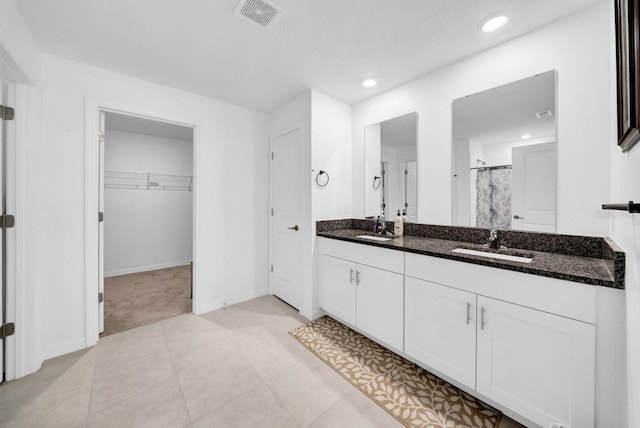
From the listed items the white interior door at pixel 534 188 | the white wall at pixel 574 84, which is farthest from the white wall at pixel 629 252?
the white interior door at pixel 534 188

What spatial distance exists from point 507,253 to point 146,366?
8.98 ft

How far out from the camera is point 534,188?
1.72 meters

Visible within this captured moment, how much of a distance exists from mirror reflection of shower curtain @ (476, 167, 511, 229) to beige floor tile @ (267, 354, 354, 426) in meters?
1.60

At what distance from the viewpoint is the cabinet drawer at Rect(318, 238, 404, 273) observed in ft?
6.22

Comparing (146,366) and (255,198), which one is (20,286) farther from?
(255,198)

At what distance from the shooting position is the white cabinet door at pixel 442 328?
1482 millimetres

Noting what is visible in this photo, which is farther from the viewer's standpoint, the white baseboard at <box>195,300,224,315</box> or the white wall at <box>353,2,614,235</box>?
the white baseboard at <box>195,300,224,315</box>

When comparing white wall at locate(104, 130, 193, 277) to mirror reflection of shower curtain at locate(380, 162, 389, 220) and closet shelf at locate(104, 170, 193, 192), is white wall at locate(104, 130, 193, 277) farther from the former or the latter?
mirror reflection of shower curtain at locate(380, 162, 389, 220)

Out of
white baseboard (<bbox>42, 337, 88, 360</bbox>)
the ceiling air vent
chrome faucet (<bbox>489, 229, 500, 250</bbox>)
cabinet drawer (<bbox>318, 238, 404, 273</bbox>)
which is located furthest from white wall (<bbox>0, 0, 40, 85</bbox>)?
chrome faucet (<bbox>489, 229, 500, 250</bbox>)

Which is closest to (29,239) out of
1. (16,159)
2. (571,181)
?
(16,159)

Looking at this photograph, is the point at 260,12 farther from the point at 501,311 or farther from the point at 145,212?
the point at 145,212

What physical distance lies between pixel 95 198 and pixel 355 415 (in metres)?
2.65

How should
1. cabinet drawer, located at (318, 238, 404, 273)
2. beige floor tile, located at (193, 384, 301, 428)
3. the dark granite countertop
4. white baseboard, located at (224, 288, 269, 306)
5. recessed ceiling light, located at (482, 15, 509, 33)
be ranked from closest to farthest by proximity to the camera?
the dark granite countertop → beige floor tile, located at (193, 384, 301, 428) → recessed ceiling light, located at (482, 15, 509, 33) → cabinet drawer, located at (318, 238, 404, 273) → white baseboard, located at (224, 288, 269, 306)

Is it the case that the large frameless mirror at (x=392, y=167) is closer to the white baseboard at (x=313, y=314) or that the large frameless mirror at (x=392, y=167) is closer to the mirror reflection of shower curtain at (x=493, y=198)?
the mirror reflection of shower curtain at (x=493, y=198)
